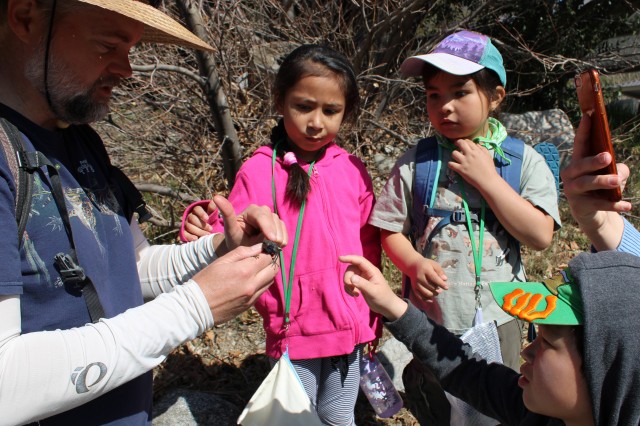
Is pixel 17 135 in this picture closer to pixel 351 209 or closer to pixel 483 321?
pixel 351 209

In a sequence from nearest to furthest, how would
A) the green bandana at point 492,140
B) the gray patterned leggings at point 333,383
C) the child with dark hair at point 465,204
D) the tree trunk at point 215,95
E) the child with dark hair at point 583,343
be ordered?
the child with dark hair at point 583,343, the child with dark hair at point 465,204, the green bandana at point 492,140, the gray patterned leggings at point 333,383, the tree trunk at point 215,95

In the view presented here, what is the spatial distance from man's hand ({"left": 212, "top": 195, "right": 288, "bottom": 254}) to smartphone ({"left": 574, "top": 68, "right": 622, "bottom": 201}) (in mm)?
1049

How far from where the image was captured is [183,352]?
3760 millimetres

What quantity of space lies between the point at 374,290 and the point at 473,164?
78 cm

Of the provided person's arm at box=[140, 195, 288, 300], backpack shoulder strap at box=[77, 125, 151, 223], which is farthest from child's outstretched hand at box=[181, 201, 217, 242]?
backpack shoulder strap at box=[77, 125, 151, 223]

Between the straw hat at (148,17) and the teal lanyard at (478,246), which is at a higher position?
the straw hat at (148,17)

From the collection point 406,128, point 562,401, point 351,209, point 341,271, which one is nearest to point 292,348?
point 341,271

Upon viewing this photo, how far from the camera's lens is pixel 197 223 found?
2328mm

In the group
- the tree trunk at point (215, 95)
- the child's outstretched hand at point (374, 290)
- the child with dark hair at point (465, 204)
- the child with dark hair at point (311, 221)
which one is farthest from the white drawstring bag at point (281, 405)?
the tree trunk at point (215, 95)

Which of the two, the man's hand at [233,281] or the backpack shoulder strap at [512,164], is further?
the backpack shoulder strap at [512,164]

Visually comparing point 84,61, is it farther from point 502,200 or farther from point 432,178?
point 502,200

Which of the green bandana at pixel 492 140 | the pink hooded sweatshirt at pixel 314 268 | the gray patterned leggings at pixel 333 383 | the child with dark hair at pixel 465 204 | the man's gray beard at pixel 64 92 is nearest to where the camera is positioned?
the man's gray beard at pixel 64 92

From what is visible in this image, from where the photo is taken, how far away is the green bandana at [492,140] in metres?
2.25

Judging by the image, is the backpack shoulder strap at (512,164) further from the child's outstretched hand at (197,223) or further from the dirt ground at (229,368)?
the dirt ground at (229,368)
